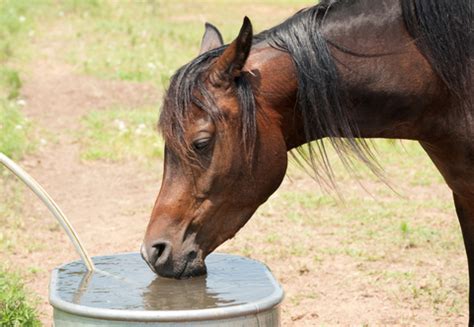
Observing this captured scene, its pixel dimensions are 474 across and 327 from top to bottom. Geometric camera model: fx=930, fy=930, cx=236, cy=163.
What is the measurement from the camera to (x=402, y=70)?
11.8 ft

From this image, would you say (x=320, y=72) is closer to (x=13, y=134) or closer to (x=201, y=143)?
(x=201, y=143)

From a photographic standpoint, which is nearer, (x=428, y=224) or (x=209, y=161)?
(x=209, y=161)

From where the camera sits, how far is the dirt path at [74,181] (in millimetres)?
6145

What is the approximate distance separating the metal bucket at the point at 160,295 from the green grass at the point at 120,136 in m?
4.40

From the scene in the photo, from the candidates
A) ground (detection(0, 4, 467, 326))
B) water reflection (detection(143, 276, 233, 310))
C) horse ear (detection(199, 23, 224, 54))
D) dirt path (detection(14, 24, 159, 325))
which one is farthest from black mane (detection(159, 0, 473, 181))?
dirt path (detection(14, 24, 159, 325))

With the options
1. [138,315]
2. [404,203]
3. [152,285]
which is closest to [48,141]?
[404,203]

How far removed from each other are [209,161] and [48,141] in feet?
18.0

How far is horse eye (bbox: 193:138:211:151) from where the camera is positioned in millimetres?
3400

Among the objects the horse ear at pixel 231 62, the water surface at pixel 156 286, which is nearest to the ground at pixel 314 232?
the water surface at pixel 156 286

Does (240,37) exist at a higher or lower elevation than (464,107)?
higher

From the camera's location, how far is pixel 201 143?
3402mm

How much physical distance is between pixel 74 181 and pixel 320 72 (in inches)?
181

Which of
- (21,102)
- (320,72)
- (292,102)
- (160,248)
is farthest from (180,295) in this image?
(21,102)

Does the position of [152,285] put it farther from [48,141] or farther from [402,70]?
[48,141]
